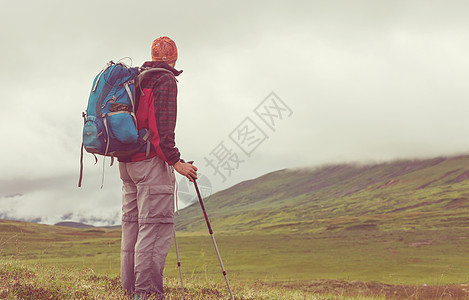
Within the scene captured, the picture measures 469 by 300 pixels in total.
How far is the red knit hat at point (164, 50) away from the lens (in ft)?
20.4

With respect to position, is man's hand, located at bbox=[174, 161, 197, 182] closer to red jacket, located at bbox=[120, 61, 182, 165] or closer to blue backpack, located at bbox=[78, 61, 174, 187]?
red jacket, located at bbox=[120, 61, 182, 165]

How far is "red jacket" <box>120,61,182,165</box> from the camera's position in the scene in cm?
562

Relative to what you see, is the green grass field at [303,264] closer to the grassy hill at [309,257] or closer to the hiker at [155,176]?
the grassy hill at [309,257]

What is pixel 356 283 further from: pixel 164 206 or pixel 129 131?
pixel 129 131

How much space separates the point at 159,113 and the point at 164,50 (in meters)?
1.17

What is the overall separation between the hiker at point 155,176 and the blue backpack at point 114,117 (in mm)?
159

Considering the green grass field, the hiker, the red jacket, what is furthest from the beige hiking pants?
the green grass field

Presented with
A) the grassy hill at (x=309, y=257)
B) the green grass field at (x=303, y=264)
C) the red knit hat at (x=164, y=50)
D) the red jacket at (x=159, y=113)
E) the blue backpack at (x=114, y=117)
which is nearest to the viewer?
the blue backpack at (x=114, y=117)

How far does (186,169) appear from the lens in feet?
18.5

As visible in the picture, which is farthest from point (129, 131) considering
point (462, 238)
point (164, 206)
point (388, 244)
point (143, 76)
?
point (462, 238)

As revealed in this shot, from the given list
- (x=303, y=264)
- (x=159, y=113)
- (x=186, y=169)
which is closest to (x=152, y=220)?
(x=186, y=169)

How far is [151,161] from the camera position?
230 inches

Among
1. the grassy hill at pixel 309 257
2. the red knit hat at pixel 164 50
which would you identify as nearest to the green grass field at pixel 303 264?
the grassy hill at pixel 309 257

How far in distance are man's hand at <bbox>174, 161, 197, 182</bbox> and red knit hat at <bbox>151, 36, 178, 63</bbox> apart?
1.77 meters
